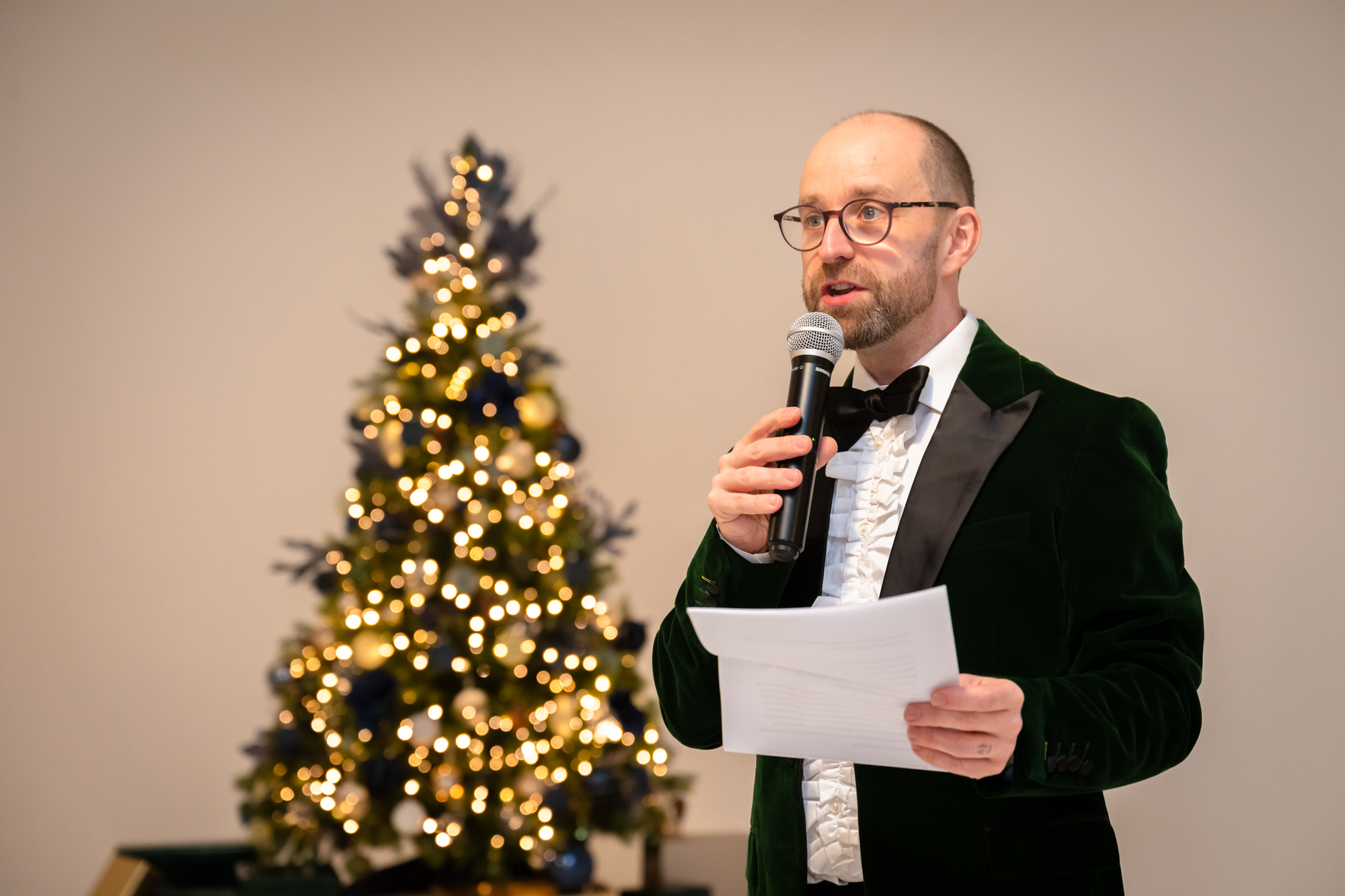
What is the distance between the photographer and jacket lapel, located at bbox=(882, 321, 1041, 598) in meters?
1.30

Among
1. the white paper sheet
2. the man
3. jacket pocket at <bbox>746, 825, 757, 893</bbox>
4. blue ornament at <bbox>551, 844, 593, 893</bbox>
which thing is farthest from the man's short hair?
blue ornament at <bbox>551, 844, 593, 893</bbox>

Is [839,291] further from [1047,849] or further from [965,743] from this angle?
[1047,849]

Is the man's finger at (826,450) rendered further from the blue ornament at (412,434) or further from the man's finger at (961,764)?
the blue ornament at (412,434)

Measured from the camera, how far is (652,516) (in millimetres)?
3561

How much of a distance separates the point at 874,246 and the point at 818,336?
22 cm

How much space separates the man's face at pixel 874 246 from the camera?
4.77ft

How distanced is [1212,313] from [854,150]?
90.0 inches

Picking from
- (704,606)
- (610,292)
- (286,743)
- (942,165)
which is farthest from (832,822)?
(610,292)

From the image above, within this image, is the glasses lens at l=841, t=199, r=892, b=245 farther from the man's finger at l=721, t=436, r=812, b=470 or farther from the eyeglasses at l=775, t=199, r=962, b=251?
the man's finger at l=721, t=436, r=812, b=470

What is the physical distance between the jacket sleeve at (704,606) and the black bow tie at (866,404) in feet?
0.79

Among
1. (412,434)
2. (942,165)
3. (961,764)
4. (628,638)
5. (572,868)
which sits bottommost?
(572,868)

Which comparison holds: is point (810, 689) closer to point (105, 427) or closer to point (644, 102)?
point (644, 102)

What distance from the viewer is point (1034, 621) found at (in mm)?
1271

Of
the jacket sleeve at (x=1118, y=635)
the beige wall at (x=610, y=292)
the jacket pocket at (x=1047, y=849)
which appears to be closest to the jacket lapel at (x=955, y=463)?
the jacket sleeve at (x=1118, y=635)
